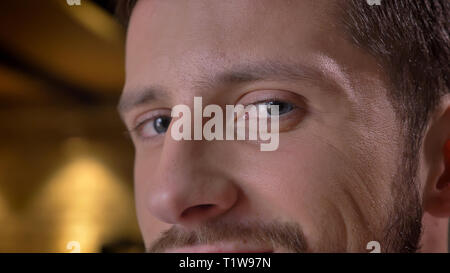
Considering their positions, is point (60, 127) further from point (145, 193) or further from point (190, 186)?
point (190, 186)

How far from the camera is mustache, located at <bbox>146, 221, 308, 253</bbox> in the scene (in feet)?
1.82

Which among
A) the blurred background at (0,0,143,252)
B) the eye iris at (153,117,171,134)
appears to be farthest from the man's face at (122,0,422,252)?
the blurred background at (0,0,143,252)

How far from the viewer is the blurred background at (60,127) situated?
967 mm

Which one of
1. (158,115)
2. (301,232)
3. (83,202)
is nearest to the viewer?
(301,232)

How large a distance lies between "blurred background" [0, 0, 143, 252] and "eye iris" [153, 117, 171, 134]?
11.4 inches

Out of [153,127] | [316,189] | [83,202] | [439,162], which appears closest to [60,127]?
[83,202]

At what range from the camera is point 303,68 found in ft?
1.89

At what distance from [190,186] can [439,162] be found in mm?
378

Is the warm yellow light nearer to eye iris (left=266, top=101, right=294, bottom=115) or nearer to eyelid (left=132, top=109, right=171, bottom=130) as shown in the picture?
eyelid (left=132, top=109, right=171, bottom=130)

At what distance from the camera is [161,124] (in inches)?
29.2

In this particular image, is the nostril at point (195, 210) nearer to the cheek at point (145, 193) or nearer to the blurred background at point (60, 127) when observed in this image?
the cheek at point (145, 193)

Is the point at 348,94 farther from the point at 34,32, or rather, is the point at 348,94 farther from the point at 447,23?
the point at 34,32

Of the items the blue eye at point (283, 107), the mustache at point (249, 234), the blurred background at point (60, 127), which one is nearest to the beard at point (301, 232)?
the mustache at point (249, 234)

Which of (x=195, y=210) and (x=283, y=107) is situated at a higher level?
(x=283, y=107)
